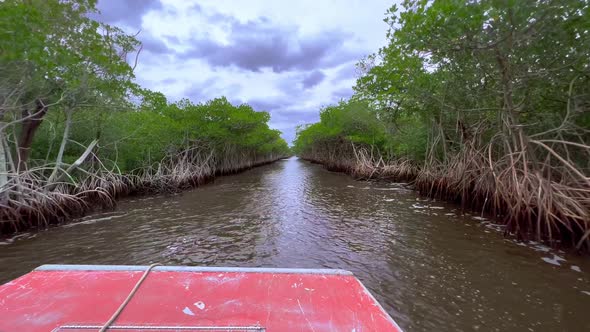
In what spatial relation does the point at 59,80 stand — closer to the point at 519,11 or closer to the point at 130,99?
the point at 130,99

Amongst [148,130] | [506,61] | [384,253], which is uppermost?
[506,61]

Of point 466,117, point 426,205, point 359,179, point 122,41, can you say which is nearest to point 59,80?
point 122,41

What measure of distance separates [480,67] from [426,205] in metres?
4.82

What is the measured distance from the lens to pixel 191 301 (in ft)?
6.03

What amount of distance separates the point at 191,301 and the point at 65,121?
39.9 feet

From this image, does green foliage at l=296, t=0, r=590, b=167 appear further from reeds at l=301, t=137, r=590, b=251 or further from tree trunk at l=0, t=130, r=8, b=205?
tree trunk at l=0, t=130, r=8, b=205

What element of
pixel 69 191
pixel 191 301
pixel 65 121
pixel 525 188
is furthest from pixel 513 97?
pixel 65 121

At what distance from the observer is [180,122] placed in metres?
17.4

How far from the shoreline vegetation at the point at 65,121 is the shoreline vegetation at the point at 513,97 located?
30.7 ft

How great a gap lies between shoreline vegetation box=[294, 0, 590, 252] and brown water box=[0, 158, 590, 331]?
0.87m

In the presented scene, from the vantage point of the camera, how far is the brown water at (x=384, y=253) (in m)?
3.26

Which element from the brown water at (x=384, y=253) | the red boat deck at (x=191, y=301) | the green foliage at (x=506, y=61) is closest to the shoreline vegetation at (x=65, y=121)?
the brown water at (x=384, y=253)

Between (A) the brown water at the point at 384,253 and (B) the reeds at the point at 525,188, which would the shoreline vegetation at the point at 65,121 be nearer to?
(A) the brown water at the point at 384,253

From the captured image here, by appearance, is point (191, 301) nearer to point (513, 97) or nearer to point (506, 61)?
point (506, 61)
